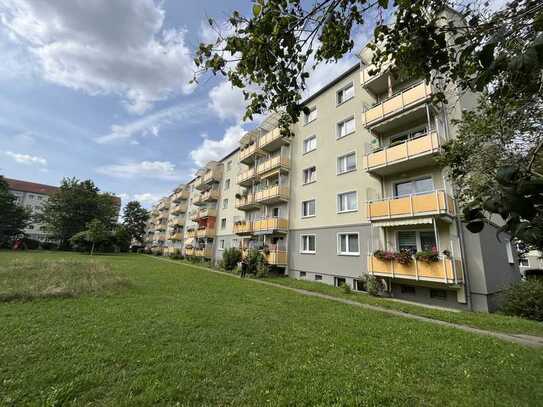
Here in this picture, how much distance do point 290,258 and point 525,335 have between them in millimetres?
14470

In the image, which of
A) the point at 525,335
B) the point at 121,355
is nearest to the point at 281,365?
the point at 121,355

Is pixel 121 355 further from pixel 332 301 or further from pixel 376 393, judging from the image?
pixel 332 301

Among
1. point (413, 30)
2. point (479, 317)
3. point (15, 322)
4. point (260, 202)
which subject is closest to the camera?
point (413, 30)

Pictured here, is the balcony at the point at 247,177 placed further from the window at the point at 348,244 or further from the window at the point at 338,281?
the window at the point at 338,281

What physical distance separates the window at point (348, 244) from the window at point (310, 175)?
548 centimetres

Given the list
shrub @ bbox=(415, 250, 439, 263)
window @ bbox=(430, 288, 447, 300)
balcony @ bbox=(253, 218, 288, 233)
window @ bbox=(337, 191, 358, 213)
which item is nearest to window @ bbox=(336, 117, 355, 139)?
window @ bbox=(337, 191, 358, 213)

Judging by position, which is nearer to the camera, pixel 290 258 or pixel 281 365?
pixel 281 365

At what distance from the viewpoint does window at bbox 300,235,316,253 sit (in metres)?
19.1

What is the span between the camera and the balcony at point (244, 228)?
24169 mm

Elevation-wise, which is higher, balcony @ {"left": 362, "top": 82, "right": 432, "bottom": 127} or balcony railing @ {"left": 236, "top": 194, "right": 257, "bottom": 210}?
balcony @ {"left": 362, "top": 82, "right": 432, "bottom": 127}

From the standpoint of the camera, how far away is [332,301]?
38.5 feet

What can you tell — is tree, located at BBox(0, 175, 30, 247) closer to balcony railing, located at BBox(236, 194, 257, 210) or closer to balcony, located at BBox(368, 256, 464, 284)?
balcony railing, located at BBox(236, 194, 257, 210)

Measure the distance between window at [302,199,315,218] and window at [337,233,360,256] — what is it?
350 cm

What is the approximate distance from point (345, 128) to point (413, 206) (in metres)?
8.75
